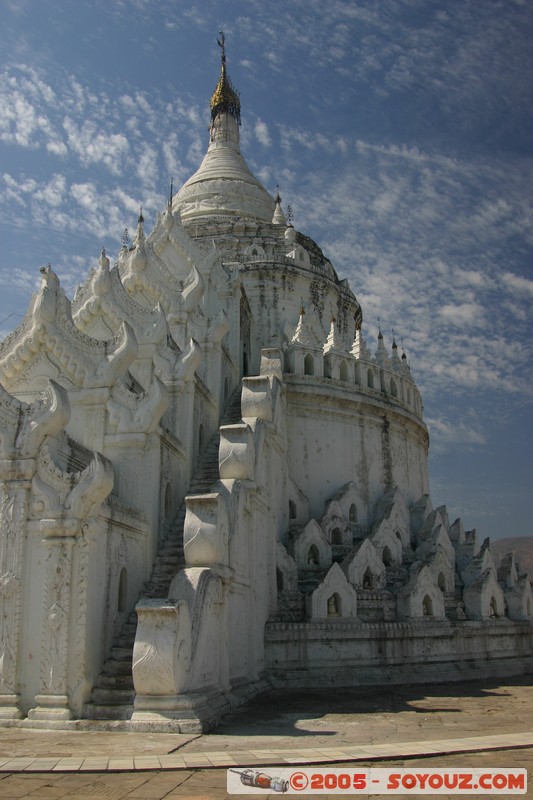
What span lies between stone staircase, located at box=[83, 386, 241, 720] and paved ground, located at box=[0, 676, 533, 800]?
57 cm

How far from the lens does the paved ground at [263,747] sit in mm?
8391

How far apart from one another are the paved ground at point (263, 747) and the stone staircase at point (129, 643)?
57 centimetres

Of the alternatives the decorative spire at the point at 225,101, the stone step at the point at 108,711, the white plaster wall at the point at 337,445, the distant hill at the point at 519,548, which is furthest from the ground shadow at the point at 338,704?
the distant hill at the point at 519,548

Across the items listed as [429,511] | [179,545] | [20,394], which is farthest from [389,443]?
[20,394]

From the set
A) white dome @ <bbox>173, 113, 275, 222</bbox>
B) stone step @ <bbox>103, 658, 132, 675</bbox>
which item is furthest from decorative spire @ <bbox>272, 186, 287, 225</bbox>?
stone step @ <bbox>103, 658, 132, 675</bbox>

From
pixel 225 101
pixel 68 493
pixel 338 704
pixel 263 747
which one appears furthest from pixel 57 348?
pixel 225 101

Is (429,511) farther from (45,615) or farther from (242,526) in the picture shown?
(45,615)

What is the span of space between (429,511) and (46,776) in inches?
734

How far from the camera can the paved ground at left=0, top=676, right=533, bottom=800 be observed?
27.5 feet

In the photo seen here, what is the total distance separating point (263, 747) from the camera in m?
10.2

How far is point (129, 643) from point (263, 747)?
162 inches

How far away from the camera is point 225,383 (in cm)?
2325

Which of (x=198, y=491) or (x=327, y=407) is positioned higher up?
(x=327, y=407)

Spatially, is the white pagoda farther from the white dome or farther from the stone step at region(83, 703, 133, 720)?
the white dome
